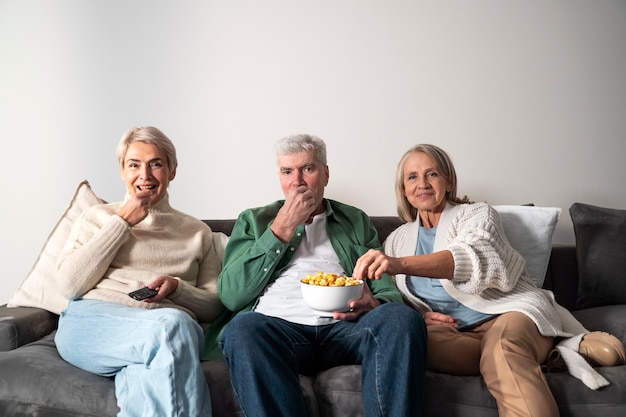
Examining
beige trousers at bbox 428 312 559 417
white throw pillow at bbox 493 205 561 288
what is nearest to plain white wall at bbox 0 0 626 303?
white throw pillow at bbox 493 205 561 288

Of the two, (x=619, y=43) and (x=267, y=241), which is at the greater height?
(x=619, y=43)

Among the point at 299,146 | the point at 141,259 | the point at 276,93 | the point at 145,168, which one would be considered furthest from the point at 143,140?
the point at 276,93

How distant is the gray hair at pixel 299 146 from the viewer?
6.46 ft

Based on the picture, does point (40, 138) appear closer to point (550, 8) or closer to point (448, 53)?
point (448, 53)

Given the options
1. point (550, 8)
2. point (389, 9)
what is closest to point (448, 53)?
point (389, 9)

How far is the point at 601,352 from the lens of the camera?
168 centimetres

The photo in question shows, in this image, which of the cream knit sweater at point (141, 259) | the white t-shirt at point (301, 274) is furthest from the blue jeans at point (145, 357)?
the white t-shirt at point (301, 274)

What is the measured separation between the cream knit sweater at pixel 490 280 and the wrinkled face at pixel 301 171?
1.38ft

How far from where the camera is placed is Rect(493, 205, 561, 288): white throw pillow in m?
2.14

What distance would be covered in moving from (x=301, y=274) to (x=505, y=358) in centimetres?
70

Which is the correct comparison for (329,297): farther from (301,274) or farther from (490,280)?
(490,280)

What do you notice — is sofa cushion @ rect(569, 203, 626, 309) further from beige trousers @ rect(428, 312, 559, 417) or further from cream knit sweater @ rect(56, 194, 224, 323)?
cream knit sweater @ rect(56, 194, 224, 323)

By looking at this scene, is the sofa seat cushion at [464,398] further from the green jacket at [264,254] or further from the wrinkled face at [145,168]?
the wrinkled face at [145,168]

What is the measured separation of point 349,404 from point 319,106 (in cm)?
148
